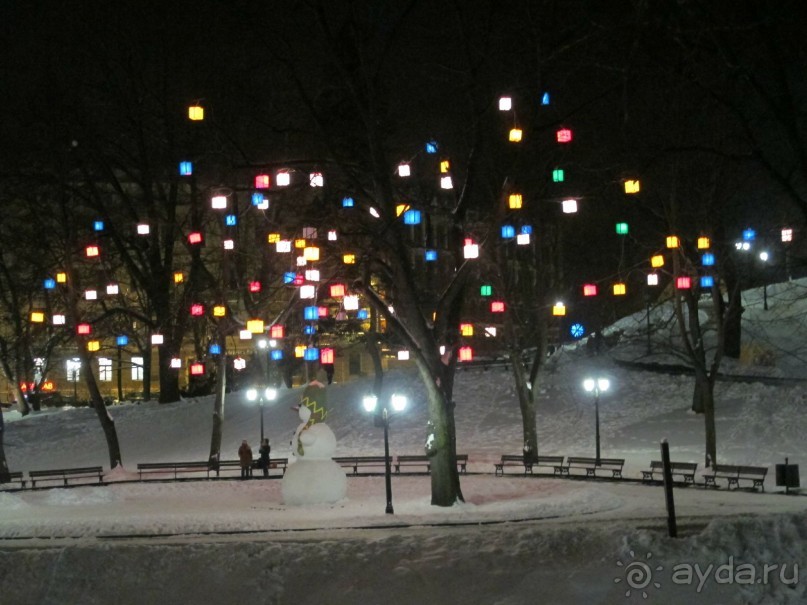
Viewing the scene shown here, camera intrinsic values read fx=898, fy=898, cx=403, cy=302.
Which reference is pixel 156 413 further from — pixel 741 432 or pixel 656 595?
pixel 656 595

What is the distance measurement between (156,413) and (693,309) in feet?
89.0

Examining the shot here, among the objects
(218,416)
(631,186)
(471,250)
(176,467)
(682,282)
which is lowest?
(176,467)

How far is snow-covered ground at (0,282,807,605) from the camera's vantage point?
11305mm

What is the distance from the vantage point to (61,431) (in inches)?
1769

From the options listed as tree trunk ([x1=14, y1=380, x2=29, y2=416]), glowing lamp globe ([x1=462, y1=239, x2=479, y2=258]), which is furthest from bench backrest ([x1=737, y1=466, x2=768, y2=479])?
tree trunk ([x1=14, y1=380, x2=29, y2=416])

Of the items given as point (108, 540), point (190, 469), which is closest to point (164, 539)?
point (108, 540)

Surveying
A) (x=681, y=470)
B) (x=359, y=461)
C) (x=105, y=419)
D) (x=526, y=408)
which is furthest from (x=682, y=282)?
(x=105, y=419)

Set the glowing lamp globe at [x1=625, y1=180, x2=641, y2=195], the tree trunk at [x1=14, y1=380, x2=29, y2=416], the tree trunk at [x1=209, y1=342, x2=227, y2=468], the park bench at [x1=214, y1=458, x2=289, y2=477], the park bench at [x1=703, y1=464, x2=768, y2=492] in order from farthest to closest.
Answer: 1. the tree trunk at [x1=14, y1=380, x2=29, y2=416]
2. the tree trunk at [x1=209, y1=342, x2=227, y2=468]
3. the park bench at [x1=214, y1=458, x2=289, y2=477]
4. the park bench at [x1=703, y1=464, x2=768, y2=492]
5. the glowing lamp globe at [x1=625, y1=180, x2=641, y2=195]

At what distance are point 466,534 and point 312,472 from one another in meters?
8.28

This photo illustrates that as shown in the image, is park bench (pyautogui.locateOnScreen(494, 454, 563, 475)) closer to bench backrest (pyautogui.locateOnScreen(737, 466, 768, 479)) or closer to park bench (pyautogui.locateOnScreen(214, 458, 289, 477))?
bench backrest (pyautogui.locateOnScreen(737, 466, 768, 479))

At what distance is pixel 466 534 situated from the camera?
46.9ft

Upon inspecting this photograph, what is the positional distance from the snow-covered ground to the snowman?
464 mm

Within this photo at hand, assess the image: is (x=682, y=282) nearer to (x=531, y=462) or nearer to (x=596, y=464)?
(x=596, y=464)

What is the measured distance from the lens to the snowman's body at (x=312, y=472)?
854 inches
